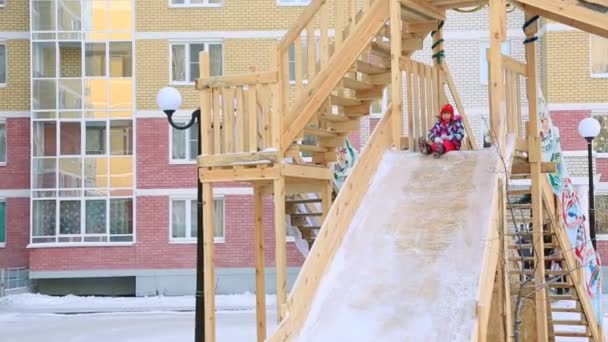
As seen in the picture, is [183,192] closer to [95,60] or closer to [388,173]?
[95,60]

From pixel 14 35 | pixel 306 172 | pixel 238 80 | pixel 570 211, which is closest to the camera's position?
pixel 238 80

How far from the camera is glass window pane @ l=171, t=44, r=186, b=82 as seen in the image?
27594mm

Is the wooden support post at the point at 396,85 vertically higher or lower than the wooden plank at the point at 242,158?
higher

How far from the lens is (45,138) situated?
A: 27.3m

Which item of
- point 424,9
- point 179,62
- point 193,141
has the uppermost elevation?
point 179,62

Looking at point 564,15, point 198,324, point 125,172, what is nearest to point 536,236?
point 564,15

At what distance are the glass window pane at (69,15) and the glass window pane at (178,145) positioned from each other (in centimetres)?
456

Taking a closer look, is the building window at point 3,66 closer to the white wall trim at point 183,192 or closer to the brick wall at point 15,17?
the brick wall at point 15,17

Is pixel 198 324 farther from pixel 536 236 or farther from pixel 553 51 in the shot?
pixel 553 51

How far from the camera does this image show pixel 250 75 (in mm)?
9945

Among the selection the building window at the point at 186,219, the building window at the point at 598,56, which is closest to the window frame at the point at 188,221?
the building window at the point at 186,219

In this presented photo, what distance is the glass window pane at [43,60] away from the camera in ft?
89.1

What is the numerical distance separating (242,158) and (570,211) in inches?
209

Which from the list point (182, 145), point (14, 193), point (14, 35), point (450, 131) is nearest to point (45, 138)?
point (14, 193)
